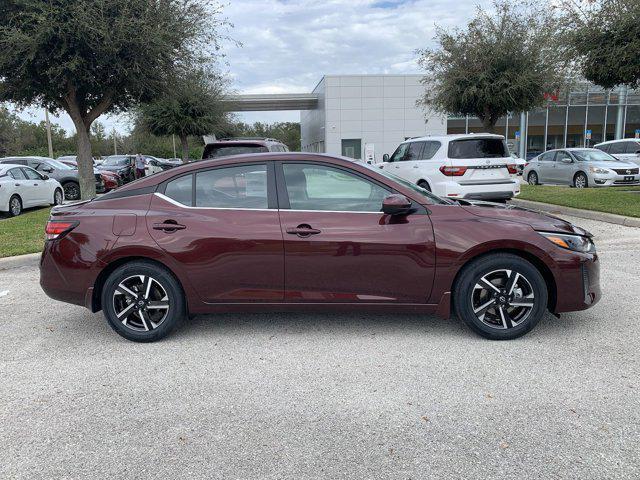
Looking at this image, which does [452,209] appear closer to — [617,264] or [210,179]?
[210,179]

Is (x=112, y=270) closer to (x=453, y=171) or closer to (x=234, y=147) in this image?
(x=234, y=147)

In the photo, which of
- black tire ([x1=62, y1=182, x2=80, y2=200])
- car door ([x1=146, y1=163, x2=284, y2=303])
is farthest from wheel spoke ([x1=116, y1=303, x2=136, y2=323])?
black tire ([x1=62, y1=182, x2=80, y2=200])

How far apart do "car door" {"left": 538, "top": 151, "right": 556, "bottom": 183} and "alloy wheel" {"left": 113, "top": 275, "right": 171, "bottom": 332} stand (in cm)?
1788

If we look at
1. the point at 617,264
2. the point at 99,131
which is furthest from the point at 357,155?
the point at 99,131

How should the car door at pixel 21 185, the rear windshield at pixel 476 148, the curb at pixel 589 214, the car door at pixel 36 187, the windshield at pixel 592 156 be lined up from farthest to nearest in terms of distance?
the windshield at pixel 592 156
the car door at pixel 36 187
the car door at pixel 21 185
the rear windshield at pixel 476 148
the curb at pixel 589 214

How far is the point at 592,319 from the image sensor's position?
190 inches

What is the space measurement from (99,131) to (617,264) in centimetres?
9077

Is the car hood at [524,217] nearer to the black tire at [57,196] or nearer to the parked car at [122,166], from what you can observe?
the black tire at [57,196]

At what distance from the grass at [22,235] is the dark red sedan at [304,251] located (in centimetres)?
430

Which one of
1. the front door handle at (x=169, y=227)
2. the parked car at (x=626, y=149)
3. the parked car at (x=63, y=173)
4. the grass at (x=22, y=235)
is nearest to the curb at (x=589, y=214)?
the front door handle at (x=169, y=227)

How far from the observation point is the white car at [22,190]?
42.7 ft

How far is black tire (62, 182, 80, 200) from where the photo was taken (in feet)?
59.6

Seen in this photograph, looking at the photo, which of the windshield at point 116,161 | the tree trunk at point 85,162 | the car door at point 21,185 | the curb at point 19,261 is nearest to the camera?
the curb at point 19,261

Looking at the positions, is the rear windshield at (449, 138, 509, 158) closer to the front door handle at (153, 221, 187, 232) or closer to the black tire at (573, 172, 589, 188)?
the front door handle at (153, 221, 187, 232)
